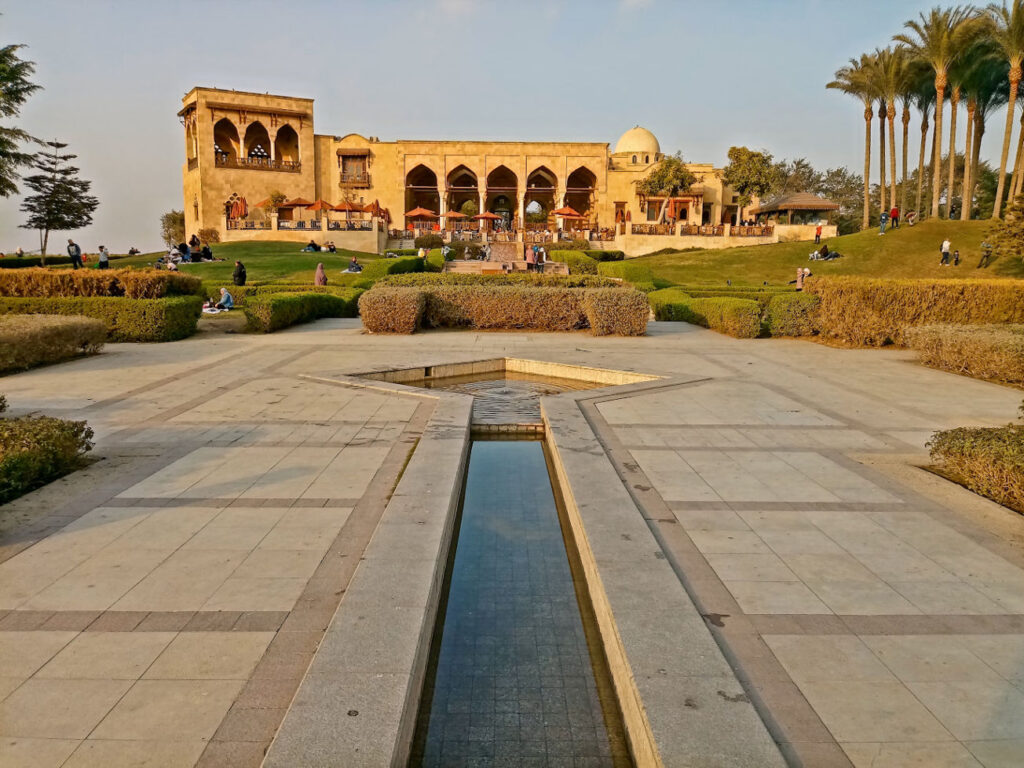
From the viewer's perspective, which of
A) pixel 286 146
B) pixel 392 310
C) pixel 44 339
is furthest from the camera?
pixel 286 146

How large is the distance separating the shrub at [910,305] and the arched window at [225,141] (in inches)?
1892

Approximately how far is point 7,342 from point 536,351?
8.29 m

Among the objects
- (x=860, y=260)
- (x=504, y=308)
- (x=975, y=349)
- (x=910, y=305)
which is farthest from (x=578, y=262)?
(x=975, y=349)

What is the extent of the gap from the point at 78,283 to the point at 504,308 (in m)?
9.02

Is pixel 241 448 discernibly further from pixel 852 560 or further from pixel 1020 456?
pixel 1020 456

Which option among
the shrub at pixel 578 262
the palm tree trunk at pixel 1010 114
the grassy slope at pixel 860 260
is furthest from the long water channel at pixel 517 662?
the palm tree trunk at pixel 1010 114

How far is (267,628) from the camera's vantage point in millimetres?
3252

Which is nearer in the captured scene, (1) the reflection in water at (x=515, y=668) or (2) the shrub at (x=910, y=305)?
(1) the reflection in water at (x=515, y=668)

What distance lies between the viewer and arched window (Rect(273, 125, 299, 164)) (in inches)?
2138

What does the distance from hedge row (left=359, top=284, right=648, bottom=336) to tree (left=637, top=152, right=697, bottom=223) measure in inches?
1378

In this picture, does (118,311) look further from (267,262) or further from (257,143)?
(257,143)

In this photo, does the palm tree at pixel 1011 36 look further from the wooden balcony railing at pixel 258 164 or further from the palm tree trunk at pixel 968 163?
the wooden balcony railing at pixel 258 164

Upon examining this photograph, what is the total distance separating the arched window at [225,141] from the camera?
2019 inches

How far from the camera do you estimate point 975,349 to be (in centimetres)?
1045
